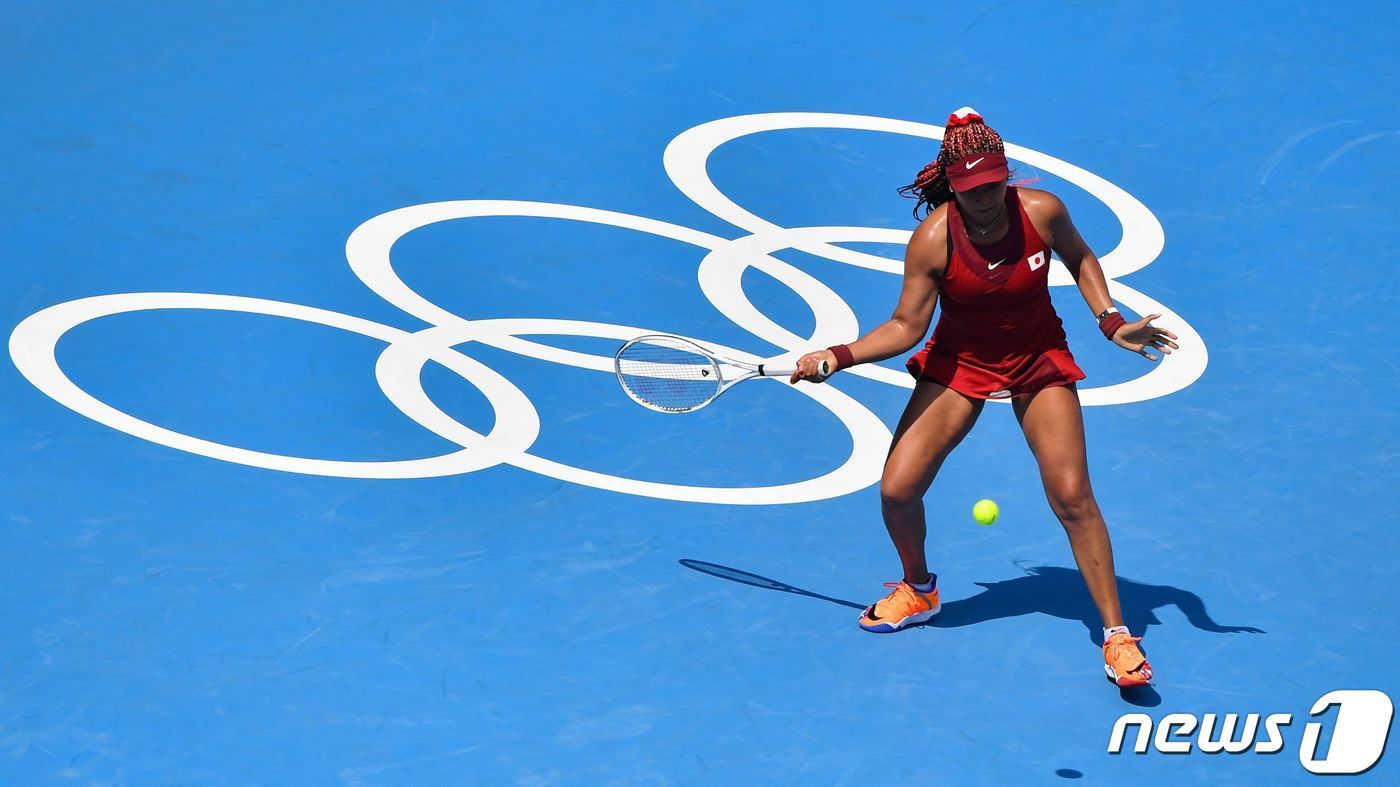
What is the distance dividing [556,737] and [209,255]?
15.7ft

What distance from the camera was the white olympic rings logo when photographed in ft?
28.7

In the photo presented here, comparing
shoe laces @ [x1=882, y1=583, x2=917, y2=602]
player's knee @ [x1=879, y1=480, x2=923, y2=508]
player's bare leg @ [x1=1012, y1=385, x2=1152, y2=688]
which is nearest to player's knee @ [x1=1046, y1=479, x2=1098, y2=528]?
player's bare leg @ [x1=1012, y1=385, x2=1152, y2=688]

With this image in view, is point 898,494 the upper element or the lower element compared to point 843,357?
lower

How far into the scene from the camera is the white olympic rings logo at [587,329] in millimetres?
8742

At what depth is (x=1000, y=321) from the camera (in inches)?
283

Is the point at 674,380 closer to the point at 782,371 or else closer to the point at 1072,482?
the point at 782,371

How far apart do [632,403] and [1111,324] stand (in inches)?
125

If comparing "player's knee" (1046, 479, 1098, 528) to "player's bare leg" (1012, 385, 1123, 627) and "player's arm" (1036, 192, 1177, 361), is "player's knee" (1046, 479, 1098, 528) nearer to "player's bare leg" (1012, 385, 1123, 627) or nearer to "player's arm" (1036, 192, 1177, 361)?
"player's bare leg" (1012, 385, 1123, 627)

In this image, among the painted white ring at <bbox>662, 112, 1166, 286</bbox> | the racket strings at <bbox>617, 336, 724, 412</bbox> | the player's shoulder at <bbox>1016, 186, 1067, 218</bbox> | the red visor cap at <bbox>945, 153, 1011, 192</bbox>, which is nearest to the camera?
the red visor cap at <bbox>945, 153, 1011, 192</bbox>

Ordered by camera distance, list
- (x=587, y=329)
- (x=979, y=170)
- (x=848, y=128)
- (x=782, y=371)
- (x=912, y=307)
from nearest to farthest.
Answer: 1. (x=979, y=170)
2. (x=912, y=307)
3. (x=782, y=371)
4. (x=587, y=329)
5. (x=848, y=128)

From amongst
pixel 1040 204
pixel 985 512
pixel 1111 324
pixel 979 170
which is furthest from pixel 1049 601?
pixel 979 170

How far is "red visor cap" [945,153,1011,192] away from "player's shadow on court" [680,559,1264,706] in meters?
2.08

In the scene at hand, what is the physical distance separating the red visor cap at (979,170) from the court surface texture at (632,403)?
212 cm

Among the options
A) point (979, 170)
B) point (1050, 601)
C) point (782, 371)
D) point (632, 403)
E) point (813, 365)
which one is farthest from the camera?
point (632, 403)
